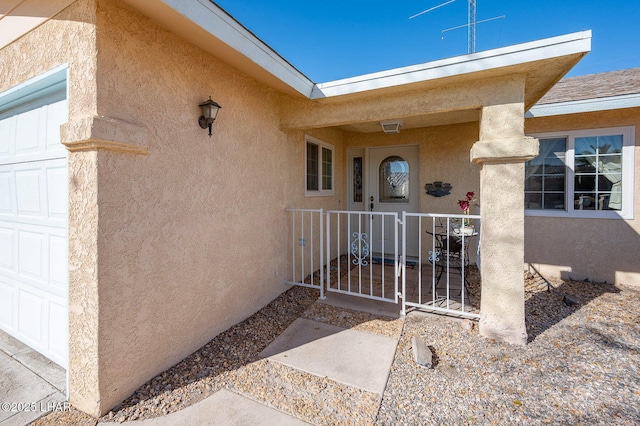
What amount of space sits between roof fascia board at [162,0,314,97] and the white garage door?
1412 mm

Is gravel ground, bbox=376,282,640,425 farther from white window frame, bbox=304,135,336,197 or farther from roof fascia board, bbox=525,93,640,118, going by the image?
roof fascia board, bbox=525,93,640,118

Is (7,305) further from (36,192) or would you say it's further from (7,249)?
(36,192)

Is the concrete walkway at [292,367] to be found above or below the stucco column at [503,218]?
below

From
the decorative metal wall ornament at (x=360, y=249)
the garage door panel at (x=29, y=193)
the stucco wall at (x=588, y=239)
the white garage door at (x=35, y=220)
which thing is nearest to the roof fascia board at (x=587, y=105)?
the stucco wall at (x=588, y=239)

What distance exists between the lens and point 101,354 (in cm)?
209

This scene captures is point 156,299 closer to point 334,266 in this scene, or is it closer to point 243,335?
point 243,335

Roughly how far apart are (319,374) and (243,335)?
1151 millimetres

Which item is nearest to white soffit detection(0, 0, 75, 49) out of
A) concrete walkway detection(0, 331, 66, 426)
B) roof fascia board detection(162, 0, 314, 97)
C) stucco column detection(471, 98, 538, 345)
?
roof fascia board detection(162, 0, 314, 97)

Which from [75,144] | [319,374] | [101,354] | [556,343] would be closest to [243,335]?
[319,374]

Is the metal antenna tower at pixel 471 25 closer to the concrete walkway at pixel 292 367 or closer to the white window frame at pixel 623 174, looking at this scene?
the white window frame at pixel 623 174

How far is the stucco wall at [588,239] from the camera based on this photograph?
15.2ft

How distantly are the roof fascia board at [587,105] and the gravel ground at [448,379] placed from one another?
3184 mm

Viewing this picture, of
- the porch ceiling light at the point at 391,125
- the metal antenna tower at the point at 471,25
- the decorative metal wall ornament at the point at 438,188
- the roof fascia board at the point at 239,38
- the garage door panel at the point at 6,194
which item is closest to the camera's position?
the roof fascia board at the point at 239,38

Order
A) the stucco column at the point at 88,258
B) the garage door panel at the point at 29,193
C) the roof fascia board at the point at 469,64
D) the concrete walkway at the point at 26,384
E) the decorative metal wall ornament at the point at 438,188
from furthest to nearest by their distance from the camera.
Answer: the decorative metal wall ornament at the point at 438,188, the garage door panel at the point at 29,193, the roof fascia board at the point at 469,64, the concrete walkway at the point at 26,384, the stucco column at the point at 88,258
